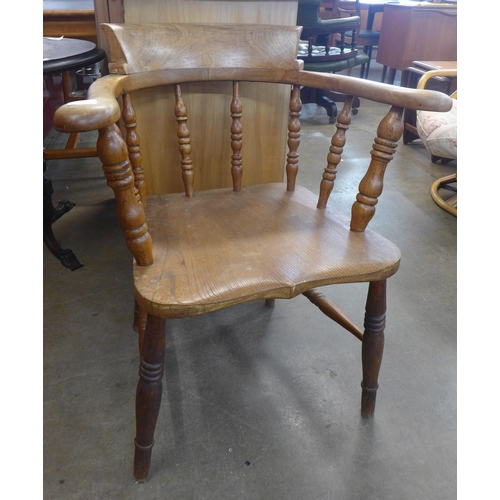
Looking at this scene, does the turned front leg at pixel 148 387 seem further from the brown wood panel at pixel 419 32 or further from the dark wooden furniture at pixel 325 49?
the brown wood panel at pixel 419 32

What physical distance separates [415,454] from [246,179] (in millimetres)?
881

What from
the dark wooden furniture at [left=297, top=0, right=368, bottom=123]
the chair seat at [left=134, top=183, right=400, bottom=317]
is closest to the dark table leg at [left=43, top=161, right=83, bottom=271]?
the chair seat at [left=134, top=183, right=400, bottom=317]

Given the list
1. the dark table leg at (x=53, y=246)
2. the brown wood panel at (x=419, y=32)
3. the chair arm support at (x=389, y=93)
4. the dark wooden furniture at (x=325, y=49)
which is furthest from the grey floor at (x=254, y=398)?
the brown wood panel at (x=419, y=32)

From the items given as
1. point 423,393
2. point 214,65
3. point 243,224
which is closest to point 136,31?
point 214,65

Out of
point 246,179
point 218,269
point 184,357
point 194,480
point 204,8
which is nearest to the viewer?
point 218,269

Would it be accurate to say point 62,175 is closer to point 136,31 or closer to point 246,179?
point 246,179

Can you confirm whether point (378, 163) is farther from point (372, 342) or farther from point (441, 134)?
point (441, 134)

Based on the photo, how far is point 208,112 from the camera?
1215mm

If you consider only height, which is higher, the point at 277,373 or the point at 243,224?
the point at 243,224

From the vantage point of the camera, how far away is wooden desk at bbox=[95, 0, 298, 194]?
43.4 inches

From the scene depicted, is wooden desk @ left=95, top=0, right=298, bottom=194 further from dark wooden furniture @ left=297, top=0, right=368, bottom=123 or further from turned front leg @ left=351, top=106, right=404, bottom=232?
dark wooden furniture @ left=297, top=0, right=368, bottom=123

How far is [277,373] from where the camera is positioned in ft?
3.99

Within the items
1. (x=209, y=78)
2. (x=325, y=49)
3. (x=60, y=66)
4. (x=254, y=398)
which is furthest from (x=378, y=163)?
(x=325, y=49)

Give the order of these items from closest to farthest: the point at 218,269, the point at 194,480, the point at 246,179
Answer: the point at 218,269 → the point at 194,480 → the point at 246,179
